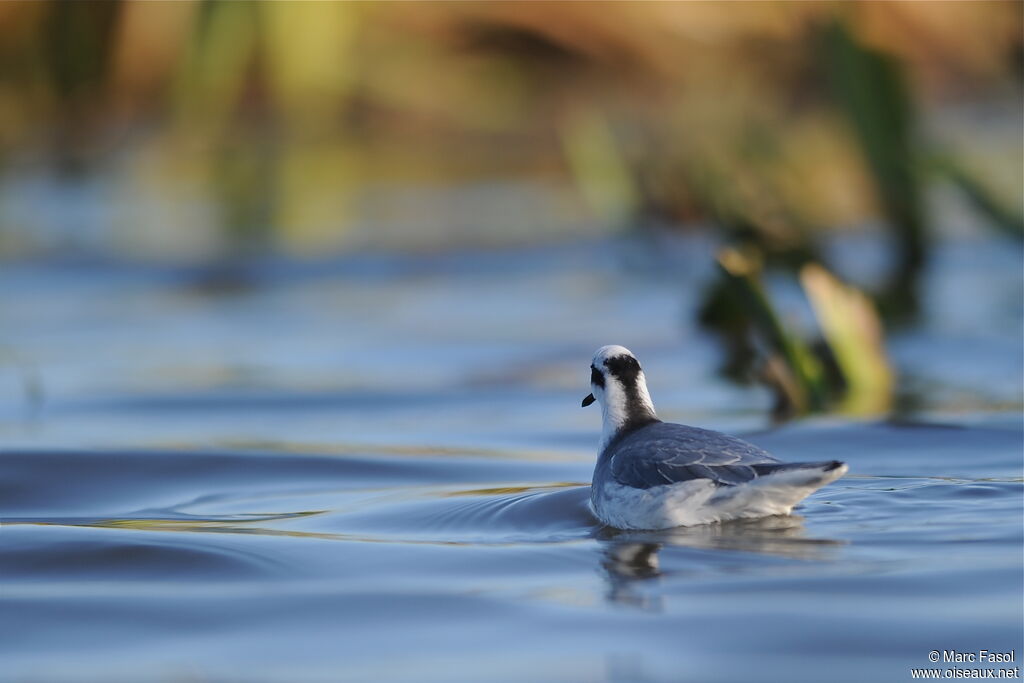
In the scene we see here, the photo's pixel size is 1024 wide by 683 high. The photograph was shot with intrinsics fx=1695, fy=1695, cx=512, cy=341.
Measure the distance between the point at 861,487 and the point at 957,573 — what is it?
1.34 m

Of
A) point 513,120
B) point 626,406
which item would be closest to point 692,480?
point 626,406

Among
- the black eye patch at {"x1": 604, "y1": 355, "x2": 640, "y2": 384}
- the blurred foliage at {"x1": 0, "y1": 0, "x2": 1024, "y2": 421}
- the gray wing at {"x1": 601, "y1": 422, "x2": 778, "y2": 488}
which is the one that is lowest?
the gray wing at {"x1": 601, "y1": 422, "x2": 778, "y2": 488}

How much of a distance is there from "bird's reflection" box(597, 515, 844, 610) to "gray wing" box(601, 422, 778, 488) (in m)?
0.19

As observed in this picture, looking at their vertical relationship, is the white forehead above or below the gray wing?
above

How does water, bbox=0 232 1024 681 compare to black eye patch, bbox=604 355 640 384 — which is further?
black eye patch, bbox=604 355 640 384

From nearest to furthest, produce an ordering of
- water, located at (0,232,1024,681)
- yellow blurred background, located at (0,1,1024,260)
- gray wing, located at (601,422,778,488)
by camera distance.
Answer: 1. water, located at (0,232,1024,681)
2. gray wing, located at (601,422,778,488)
3. yellow blurred background, located at (0,1,1024,260)

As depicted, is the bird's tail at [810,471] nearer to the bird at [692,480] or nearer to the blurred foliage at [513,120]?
the bird at [692,480]

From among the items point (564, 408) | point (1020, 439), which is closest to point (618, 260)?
point (564, 408)

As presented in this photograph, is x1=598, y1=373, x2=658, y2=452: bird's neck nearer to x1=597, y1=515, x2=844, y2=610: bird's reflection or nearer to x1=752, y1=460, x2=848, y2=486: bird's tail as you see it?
x1=597, y1=515, x2=844, y2=610: bird's reflection

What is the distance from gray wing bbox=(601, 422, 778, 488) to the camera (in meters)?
5.99

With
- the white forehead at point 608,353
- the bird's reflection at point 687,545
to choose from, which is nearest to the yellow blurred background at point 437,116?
the white forehead at point 608,353

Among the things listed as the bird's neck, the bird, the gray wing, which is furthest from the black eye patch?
the gray wing

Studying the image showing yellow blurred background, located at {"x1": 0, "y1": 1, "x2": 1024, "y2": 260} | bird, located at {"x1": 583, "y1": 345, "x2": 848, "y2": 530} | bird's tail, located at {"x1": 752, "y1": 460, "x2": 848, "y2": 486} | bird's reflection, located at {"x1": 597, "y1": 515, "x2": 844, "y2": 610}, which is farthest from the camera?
yellow blurred background, located at {"x1": 0, "y1": 1, "x2": 1024, "y2": 260}

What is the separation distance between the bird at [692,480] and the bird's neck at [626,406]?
0.96ft
